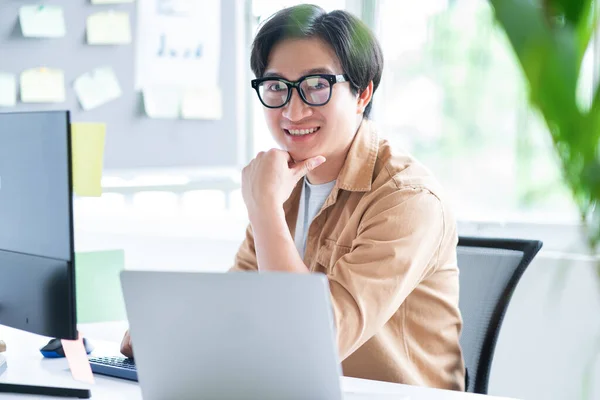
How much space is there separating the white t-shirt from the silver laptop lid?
686 millimetres

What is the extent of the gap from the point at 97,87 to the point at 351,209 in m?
1.25

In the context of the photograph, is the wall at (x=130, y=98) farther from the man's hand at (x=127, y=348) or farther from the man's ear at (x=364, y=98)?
the man's hand at (x=127, y=348)

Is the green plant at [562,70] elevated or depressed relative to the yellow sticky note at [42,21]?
depressed

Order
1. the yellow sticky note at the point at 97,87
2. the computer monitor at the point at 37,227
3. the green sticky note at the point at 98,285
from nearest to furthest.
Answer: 1. the computer monitor at the point at 37,227
2. the green sticky note at the point at 98,285
3. the yellow sticky note at the point at 97,87

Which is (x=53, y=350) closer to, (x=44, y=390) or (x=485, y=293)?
(x=44, y=390)

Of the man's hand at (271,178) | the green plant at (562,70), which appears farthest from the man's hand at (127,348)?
the green plant at (562,70)

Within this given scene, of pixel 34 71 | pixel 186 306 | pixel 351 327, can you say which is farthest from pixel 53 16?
pixel 186 306

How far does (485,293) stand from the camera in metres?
1.47

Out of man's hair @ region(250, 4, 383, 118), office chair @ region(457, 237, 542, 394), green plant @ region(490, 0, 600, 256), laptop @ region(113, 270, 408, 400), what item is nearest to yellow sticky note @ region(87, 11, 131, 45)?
man's hair @ region(250, 4, 383, 118)

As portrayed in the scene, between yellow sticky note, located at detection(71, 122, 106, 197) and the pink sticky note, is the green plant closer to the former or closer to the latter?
the pink sticky note

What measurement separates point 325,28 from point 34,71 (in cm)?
120

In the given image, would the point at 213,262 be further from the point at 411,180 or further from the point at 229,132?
the point at 411,180

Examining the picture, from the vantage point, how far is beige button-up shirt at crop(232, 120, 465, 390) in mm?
1291

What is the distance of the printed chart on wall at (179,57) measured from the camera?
8.20ft
